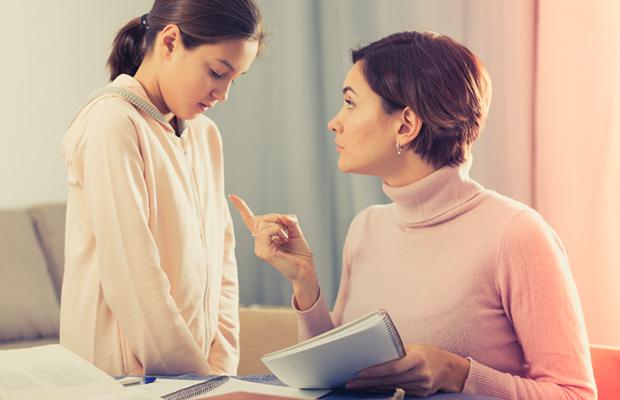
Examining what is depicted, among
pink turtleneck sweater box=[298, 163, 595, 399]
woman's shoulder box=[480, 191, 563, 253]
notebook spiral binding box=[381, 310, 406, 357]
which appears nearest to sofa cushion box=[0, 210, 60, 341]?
pink turtleneck sweater box=[298, 163, 595, 399]

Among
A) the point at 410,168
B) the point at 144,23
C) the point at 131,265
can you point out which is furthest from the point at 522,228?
the point at 144,23

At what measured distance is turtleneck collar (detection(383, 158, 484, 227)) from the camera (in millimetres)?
1494

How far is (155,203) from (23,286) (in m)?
1.22

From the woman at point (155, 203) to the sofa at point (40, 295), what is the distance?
2.89 ft

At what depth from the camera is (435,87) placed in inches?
58.6

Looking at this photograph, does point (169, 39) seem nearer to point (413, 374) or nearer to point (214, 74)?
point (214, 74)

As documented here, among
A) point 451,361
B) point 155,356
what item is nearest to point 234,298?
point 155,356

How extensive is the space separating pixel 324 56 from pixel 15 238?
1233mm

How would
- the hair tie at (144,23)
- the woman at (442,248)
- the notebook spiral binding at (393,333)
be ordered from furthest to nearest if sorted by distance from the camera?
the hair tie at (144,23) < the woman at (442,248) < the notebook spiral binding at (393,333)

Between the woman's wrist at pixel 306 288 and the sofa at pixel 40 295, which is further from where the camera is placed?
the sofa at pixel 40 295

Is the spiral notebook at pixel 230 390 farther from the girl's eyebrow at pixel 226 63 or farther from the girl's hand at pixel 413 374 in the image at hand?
the girl's eyebrow at pixel 226 63

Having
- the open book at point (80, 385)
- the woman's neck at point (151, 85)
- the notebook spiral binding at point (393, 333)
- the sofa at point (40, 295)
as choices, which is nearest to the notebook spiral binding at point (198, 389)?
the open book at point (80, 385)

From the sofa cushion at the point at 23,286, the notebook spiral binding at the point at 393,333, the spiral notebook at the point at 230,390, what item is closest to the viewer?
the notebook spiral binding at the point at 393,333

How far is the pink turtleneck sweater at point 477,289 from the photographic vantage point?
51.4 inches
